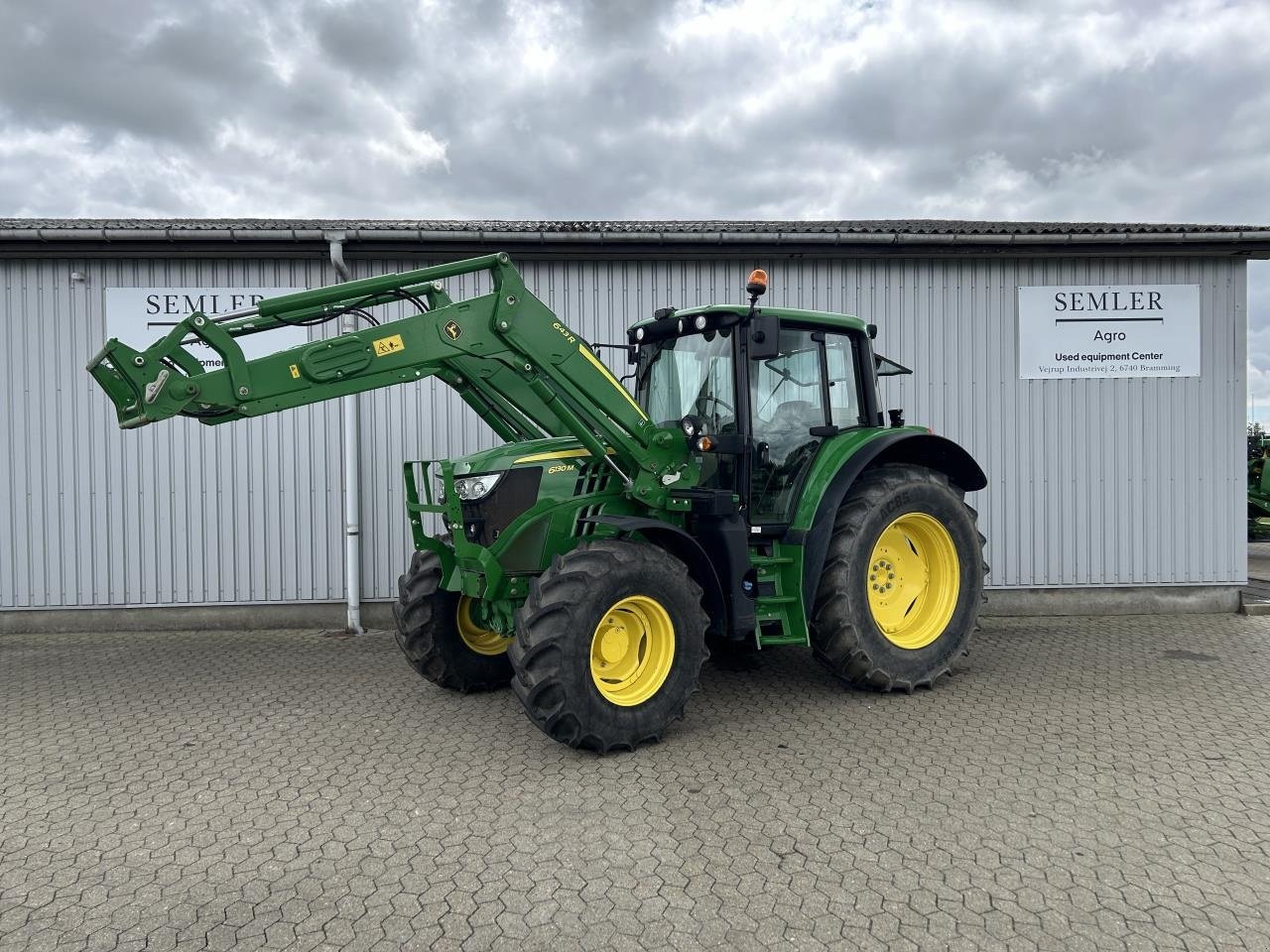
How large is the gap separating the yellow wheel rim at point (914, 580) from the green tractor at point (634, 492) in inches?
0.6

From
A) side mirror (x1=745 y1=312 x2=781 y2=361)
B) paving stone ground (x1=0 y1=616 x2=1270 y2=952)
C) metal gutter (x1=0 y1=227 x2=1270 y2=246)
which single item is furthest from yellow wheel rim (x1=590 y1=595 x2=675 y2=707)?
metal gutter (x1=0 y1=227 x2=1270 y2=246)

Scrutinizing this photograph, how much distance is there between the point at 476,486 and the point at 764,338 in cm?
177

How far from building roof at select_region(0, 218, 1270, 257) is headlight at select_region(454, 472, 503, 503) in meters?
3.17


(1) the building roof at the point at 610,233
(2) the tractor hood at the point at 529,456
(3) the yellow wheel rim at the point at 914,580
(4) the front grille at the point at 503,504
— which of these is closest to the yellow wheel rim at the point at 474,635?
(4) the front grille at the point at 503,504

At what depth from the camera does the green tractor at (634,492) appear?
392 centimetres

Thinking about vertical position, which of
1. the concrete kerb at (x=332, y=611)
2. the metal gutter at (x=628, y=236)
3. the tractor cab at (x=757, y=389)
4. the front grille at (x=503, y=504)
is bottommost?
the concrete kerb at (x=332, y=611)

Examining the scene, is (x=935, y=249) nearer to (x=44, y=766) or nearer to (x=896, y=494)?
(x=896, y=494)

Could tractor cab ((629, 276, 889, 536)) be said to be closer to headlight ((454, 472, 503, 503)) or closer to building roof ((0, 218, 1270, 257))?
headlight ((454, 472, 503, 503))

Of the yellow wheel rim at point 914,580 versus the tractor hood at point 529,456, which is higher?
the tractor hood at point 529,456

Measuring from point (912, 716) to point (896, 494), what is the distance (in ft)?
4.35

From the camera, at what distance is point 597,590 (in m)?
3.93

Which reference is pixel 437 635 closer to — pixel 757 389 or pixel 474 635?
pixel 474 635

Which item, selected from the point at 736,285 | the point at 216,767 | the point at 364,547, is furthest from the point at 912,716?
the point at 364,547

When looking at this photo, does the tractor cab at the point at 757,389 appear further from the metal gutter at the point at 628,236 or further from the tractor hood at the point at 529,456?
the metal gutter at the point at 628,236
